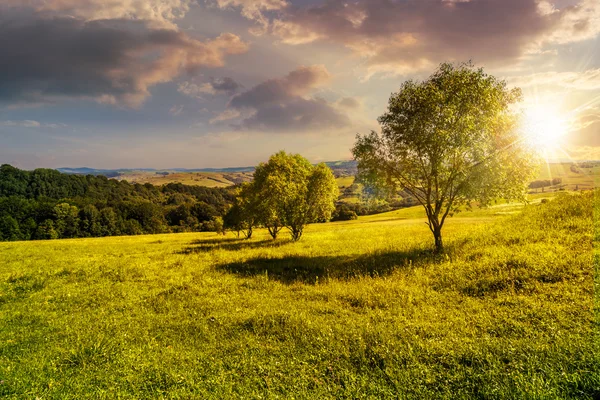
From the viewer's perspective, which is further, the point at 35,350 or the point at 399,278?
the point at 399,278

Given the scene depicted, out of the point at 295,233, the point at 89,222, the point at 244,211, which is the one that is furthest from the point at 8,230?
the point at 295,233

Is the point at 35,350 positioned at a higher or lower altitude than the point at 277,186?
lower

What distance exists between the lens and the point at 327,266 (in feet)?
60.4

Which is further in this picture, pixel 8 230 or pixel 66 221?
pixel 66 221

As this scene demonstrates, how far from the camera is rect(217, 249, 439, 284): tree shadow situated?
16031 mm

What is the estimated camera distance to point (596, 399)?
17.1ft

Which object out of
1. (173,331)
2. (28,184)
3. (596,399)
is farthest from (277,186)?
(28,184)

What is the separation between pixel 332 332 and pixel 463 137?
48.5 feet

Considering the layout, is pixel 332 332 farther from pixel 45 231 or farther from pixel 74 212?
pixel 74 212

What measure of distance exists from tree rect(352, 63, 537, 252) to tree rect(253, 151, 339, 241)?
16900 mm

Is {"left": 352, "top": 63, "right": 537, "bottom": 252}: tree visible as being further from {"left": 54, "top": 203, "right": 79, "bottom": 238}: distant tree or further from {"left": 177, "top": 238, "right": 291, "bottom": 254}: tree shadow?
{"left": 54, "top": 203, "right": 79, "bottom": 238}: distant tree

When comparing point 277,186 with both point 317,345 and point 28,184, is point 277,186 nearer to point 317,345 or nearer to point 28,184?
point 317,345

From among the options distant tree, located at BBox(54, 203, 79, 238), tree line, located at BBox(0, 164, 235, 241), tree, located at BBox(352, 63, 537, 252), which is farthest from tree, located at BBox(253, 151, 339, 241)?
distant tree, located at BBox(54, 203, 79, 238)

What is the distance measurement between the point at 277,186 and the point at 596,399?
30.2m
